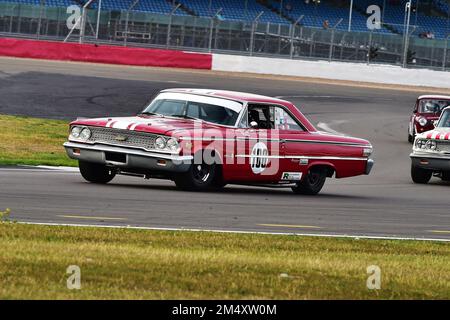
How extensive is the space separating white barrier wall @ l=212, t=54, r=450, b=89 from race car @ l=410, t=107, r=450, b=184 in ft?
103

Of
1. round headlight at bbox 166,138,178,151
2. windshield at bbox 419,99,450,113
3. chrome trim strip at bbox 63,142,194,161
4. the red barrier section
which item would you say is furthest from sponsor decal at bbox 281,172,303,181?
the red barrier section

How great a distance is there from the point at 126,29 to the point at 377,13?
18.5 meters

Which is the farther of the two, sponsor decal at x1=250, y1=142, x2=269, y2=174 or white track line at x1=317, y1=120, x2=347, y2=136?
white track line at x1=317, y1=120, x2=347, y2=136

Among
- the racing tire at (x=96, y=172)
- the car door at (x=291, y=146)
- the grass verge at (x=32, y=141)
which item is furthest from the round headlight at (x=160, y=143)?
the grass verge at (x=32, y=141)

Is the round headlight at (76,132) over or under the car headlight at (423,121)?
under

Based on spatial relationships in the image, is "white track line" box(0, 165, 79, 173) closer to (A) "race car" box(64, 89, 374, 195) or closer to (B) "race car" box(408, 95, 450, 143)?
(A) "race car" box(64, 89, 374, 195)

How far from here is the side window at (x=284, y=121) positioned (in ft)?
55.3

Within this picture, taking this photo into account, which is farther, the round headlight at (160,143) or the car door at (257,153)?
the car door at (257,153)

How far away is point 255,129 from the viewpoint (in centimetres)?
1645

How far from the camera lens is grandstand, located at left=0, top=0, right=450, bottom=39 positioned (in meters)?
61.2

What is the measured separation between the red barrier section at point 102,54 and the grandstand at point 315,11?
904 cm

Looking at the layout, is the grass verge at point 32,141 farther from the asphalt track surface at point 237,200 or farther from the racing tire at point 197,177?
the racing tire at point 197,177
